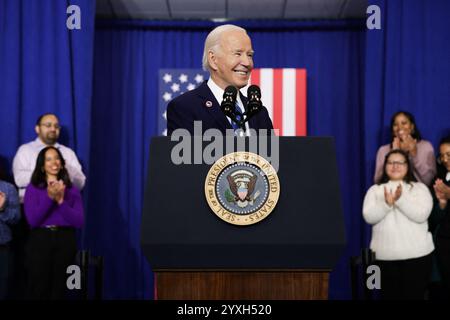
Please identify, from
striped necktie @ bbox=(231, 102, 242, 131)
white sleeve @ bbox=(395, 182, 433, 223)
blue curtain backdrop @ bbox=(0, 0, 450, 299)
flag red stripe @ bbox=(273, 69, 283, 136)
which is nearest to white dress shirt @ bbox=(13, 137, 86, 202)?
blue curtain backdrop @ bbox=(0, 0, 450, 299)

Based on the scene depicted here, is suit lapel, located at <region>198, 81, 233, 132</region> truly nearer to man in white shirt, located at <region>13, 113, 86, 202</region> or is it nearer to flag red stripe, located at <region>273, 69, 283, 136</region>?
man in white shirt, located at <region>13, 113, 86, 202</region>

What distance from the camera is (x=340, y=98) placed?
281 inches

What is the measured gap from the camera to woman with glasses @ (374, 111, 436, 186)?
17.7 feet

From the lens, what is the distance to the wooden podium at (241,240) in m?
1.94

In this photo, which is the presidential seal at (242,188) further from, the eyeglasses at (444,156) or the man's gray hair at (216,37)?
the eyeglasses at (444,156)

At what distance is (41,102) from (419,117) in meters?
3.45

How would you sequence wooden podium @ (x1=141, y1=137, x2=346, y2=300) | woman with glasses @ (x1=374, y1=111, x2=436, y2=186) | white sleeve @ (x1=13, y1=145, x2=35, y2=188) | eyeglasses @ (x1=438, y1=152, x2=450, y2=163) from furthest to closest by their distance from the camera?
woman with glasses @ (x1=374, y1=111, x2=436, y2=186)
white sleeve @ (x1=13, y1=145, x2=35, y2=188)
eyeglasses @ (x1=438, y1=152, x2=450, y2=163)
wooden podium @ (x1=141, y1=137, x2=346, y2=300)

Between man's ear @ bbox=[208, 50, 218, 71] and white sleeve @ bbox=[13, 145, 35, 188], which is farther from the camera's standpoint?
white sleeve @ bbox=[13, 145, 35, 188]

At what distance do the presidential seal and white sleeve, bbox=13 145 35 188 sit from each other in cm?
362

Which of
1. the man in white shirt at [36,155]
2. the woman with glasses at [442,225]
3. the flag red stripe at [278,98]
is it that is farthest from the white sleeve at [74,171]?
the woman with glasses at [442,225]

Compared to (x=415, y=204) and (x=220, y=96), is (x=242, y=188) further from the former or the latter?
(x=415, y=204)

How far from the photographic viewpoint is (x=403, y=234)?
183 inches

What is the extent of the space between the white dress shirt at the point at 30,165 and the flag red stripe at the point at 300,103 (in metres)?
2.27

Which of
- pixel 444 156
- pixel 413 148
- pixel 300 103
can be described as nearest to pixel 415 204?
pixel 444 156
